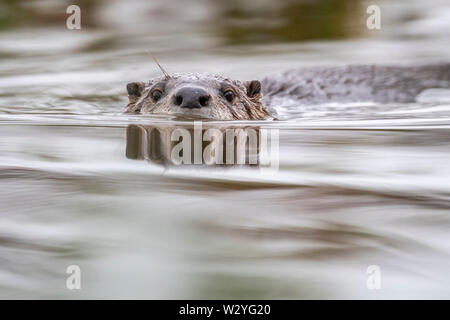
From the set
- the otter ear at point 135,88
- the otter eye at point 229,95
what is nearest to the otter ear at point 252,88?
the otter eye at point 229,95

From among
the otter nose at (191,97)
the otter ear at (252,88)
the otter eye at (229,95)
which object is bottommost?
the otter nose at (191,97)

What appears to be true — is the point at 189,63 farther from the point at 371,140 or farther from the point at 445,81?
the point at 371,140

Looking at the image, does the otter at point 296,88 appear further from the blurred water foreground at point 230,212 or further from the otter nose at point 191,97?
the blurred water foreground at point 230,212

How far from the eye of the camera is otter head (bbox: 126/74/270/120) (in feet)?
16.2

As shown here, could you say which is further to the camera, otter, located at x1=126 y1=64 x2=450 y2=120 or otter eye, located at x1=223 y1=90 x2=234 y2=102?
otter eye, located at x1=223 y1=90 x2=234 y2=102

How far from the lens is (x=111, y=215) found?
2510 millimetres

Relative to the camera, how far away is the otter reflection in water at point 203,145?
133 inches

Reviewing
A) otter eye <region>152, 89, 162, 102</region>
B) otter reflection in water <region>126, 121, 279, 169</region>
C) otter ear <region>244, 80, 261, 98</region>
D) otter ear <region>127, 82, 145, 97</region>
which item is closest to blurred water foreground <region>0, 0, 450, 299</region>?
otter reflection in water <region>126, 121, 279, 169</region>

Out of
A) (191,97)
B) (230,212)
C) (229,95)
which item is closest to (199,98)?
(191,97)

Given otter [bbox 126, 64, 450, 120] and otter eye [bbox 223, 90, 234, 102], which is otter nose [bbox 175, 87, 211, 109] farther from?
otter eye [bbox 223, 90, 234, 102]

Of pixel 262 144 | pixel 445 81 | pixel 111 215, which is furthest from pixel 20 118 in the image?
pixel 445 81

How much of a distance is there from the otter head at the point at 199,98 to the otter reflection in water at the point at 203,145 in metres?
0.29

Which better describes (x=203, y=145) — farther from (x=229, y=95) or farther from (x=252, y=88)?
(x=252, y=88)

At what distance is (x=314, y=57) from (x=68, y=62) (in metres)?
2.71
